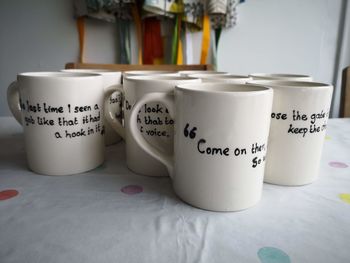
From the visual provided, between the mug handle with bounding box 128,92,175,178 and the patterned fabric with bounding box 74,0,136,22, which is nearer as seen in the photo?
the mug handle with bounding box 128,92,175,178

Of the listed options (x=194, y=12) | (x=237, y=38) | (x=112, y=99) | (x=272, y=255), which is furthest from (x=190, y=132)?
(x=237, y=38)

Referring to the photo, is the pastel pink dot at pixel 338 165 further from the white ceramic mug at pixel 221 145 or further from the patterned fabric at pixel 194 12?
the patterned fabric at pixel 194 12

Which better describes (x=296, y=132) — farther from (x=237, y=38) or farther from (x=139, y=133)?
(x=237, y=38)

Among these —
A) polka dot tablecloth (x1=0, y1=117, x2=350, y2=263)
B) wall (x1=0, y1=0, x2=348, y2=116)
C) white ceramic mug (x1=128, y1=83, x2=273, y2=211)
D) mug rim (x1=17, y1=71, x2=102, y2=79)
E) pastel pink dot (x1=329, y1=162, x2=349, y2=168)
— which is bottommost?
polka dot tablecloth (x1=0, y1=117, x2=350, y2=263)

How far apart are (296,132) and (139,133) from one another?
217 mm

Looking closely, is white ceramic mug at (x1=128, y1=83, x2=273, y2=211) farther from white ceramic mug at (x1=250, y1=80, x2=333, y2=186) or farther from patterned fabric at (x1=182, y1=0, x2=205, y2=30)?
patterned fabric at (x1=182, y1=0, x2=205, y2=30)

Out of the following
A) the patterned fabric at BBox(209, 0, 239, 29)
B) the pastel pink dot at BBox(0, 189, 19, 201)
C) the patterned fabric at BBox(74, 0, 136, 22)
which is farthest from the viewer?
the patterned fabric at BBox(209, 0, 239, 29)

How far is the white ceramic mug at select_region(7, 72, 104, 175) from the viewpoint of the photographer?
1.29ft

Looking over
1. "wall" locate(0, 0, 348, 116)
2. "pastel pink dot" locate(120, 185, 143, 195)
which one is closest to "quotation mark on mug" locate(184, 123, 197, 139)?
"pastel pink dot" locate(120, 185, 143, 195)

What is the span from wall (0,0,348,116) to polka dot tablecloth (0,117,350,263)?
4.00ft

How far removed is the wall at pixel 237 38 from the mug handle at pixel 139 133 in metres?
1.23

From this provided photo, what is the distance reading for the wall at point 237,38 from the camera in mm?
1460

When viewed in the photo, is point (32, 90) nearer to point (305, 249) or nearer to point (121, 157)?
point (121, 157)

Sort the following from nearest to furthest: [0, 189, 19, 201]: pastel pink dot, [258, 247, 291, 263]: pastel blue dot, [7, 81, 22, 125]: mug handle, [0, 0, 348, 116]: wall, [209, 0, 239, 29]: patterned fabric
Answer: [258, 247, 291, 263]: pastel blue dot, [0, 189, 19, 201]: pastel pink dot, [7, 81, 22, 125]: mug handle, [209, 0, 239, 29]: patterned fabric, [0, 0, 348, 116]: wall
